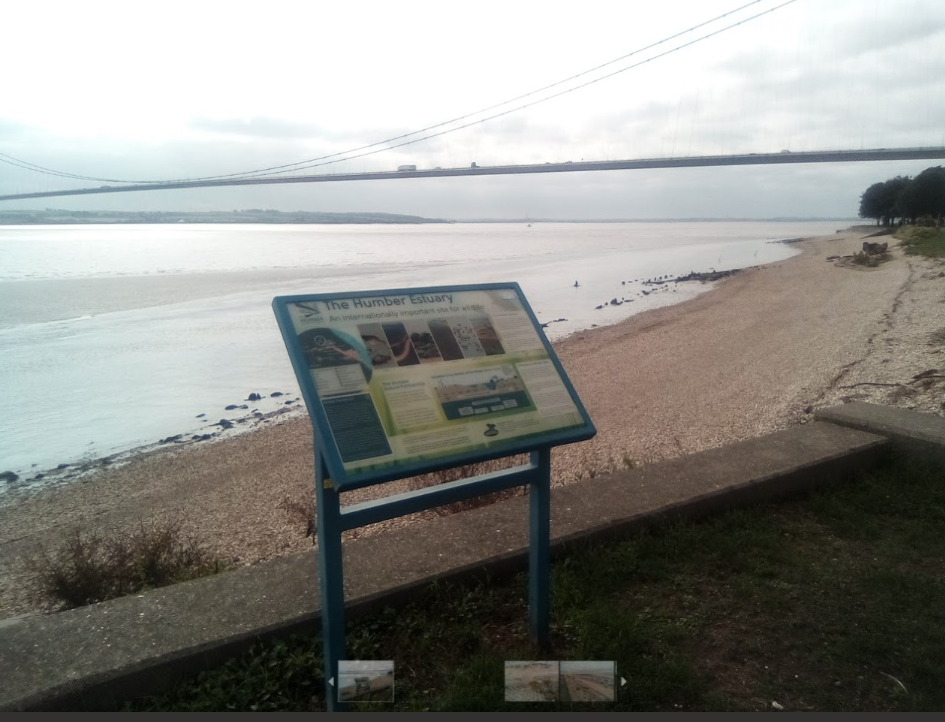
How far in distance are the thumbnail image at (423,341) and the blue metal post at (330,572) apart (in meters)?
0.45

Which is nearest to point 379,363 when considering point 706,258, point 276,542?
point 276,542

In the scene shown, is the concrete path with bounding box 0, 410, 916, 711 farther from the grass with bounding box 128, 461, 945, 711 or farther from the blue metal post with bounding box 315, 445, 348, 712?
the blue metal post with bounding box 315, 445, 348, 712

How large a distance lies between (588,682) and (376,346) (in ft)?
3.90

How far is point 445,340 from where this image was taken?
2.37m

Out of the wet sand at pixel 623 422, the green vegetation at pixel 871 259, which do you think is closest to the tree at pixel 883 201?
the green vegetation at pixel 871 259

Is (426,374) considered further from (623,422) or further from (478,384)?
(623,422)

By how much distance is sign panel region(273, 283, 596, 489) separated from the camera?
205cm

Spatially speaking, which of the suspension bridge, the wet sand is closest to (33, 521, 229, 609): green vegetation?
the wet sand

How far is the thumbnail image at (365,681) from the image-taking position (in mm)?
2152

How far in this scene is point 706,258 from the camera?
4769cm

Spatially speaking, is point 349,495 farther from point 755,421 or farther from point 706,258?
point 706,258

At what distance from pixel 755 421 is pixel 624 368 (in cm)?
503

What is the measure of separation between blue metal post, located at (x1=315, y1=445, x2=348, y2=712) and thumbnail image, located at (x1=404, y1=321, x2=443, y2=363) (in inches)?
17.7

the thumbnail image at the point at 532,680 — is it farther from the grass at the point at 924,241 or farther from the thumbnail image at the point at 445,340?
the grass at the point at 924,241
